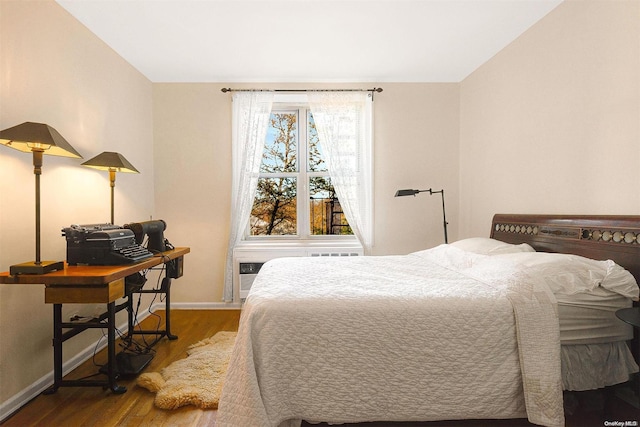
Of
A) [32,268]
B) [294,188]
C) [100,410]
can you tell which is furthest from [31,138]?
[294,188]

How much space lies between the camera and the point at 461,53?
3.05 meters

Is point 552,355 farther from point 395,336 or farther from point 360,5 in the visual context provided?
point 360,5

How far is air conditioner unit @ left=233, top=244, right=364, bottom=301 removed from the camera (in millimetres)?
3586

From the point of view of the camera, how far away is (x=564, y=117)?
227 centimetres

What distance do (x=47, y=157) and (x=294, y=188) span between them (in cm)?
232

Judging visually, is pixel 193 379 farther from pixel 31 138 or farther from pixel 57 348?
pixel 31 138

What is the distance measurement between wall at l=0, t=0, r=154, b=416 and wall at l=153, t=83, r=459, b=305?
1.94 ft

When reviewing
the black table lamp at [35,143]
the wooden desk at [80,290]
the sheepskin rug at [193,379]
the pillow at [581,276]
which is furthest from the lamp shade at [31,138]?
the pillow at [581,276]

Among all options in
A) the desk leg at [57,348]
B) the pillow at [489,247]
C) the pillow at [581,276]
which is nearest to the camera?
the pillow at [581,276]

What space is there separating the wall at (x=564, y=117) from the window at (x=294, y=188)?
5.52ft

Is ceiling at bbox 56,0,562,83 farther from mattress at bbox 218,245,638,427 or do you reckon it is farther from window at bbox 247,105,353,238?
mattress at bbox 218,245,638,427

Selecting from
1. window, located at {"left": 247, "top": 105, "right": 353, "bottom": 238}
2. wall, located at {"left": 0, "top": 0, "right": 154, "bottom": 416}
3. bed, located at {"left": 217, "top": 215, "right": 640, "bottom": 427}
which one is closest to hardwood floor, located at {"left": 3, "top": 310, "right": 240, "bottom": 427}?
wall, located at {"left": 0, "top": 0, "right": 154, "bottom": 416}

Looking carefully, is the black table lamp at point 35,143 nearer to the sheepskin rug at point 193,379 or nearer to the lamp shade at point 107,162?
the lamp shade at point 107,162

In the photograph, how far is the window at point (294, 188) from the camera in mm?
3895
